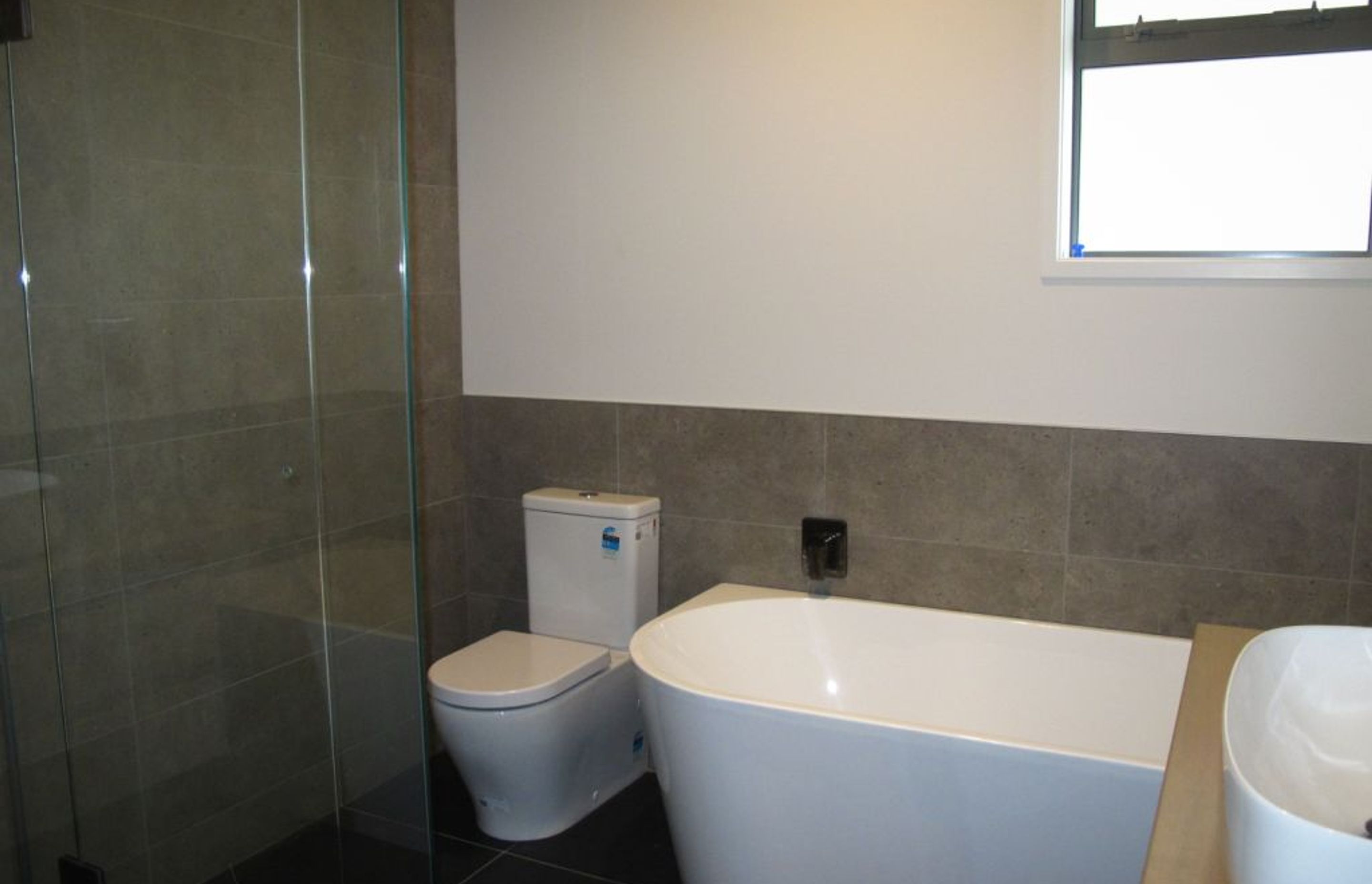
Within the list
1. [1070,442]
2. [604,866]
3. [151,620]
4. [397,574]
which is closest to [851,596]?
[1070,442]

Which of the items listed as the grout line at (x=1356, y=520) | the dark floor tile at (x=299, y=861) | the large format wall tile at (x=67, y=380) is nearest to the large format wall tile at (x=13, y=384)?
the large format wall tile at (x=67, y=380)

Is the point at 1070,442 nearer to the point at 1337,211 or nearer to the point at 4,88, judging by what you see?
the point at 1337,211

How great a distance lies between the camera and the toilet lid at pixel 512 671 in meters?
3.07

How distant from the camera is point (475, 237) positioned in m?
3.81

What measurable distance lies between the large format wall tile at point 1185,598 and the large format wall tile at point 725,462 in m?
A: 0.77

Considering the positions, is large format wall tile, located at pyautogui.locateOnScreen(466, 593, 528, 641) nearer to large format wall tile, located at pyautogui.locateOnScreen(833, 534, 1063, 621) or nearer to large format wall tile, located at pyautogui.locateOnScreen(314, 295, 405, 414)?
large format wall tile, located at pyautogui.locateOnScreen(833, 534, 1063, 621)

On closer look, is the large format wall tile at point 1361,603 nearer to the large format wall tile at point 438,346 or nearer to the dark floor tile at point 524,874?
the dark floor tile at point 524,874

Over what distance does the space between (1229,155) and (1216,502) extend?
2.93ft

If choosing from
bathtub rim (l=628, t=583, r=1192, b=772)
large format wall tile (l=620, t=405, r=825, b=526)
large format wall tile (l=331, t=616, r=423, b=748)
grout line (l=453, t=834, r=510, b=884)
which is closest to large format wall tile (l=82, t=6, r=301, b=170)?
large format wall tile (l=331, t=616, r=423, b=748)

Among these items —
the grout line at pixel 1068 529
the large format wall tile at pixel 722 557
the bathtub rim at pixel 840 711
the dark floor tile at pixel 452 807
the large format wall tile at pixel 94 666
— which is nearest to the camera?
the large format wall tile at pixel 94 666

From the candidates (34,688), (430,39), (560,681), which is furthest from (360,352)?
(430,39)

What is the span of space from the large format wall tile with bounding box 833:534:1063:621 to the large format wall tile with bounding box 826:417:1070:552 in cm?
3

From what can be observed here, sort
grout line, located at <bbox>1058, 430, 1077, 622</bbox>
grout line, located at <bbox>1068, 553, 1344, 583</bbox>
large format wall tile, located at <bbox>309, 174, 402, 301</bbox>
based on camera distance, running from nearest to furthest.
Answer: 1. large format wall tile, located at <bbox>309, 174, 402, 301</bbox>
2. grout line, located at <bbox>1068, 553, 1344, 583</bbox>
3. grout line, located at <bbox>1058, 430, 1077, 622</bbox>

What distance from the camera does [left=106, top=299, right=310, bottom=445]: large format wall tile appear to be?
78.7 inches
